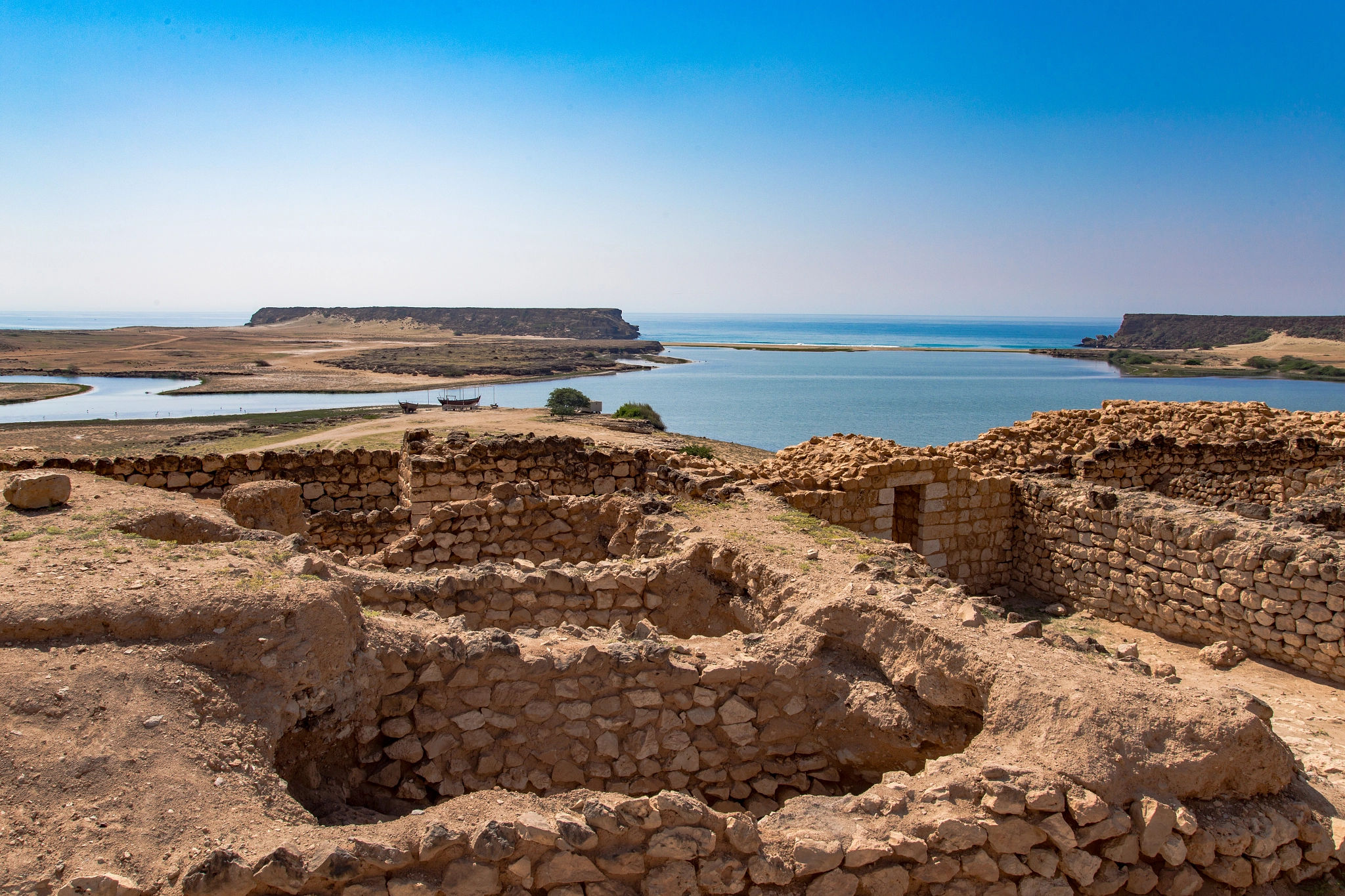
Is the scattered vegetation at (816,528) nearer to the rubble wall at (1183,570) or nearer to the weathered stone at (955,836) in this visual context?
the weathered stone at (955,836)

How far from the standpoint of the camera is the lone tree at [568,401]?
5162 centimetres

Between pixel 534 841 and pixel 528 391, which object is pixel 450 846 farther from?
pixel 528 391

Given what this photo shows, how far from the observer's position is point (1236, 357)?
8194 cm

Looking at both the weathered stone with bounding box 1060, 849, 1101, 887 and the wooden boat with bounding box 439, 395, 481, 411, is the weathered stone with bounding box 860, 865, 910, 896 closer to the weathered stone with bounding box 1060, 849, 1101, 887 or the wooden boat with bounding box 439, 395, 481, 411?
the weathered stone with bounding box 1060, 849, 1101, 887

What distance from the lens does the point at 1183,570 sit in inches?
341

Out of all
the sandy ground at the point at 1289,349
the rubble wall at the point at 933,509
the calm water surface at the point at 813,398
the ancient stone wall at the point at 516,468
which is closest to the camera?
the rubble wall at the point at 933,509

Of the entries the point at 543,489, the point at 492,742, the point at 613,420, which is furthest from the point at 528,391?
the point at 492,742

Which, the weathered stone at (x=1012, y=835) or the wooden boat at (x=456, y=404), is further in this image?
the wooden boat at (x=456, y=404)

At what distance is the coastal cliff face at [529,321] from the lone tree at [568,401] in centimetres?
12271

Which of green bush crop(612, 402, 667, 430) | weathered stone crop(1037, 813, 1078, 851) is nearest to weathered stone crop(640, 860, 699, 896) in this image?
weathered stone crop(1037, 813, 1078, 851)

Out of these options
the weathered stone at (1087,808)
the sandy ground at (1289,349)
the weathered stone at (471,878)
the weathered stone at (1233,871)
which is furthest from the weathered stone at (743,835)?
the sandy ground at (1289,349)

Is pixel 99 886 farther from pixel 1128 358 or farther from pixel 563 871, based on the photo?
pixel 1128 358

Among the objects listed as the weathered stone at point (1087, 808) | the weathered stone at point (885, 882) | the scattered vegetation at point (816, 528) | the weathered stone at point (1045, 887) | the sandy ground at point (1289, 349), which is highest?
the sandy ground at point (1289, 349)

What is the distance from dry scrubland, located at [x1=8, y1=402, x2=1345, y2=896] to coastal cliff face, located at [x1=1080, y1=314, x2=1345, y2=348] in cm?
10591
